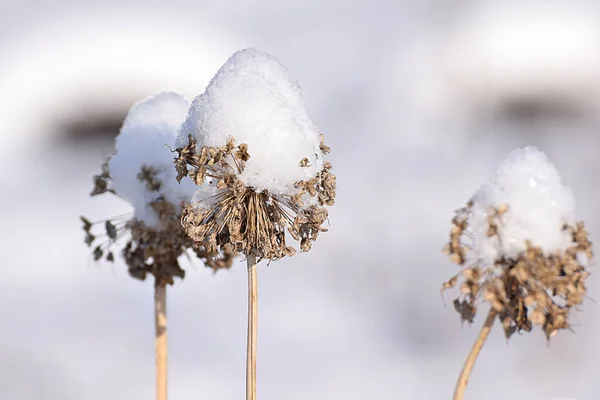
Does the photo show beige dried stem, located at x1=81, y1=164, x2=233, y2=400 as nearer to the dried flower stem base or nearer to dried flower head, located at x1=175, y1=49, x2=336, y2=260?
dried flower head, located at x1=175, y1=49, x2=336, y2=260

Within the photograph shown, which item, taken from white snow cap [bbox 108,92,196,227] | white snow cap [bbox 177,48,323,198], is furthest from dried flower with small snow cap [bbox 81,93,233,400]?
white snow cap [bbox 177,48,323,198]

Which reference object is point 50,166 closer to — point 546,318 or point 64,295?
point 64,295

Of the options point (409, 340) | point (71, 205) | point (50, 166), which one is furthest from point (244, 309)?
point (50, 166)

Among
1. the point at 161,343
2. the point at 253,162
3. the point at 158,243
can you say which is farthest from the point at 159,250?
the point at 253,162

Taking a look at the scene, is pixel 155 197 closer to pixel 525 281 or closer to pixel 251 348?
pixel 251 348

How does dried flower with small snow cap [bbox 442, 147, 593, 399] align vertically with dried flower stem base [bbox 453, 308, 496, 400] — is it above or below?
above

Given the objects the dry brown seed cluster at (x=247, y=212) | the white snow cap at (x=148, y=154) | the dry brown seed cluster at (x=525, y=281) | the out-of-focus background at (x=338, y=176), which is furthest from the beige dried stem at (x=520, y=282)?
the out-of-focus background at (x=338, y=176)
